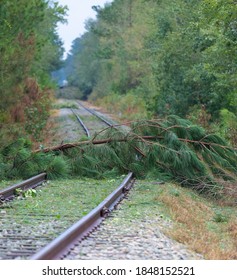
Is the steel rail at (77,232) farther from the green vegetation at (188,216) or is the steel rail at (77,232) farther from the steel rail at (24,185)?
the steel rail at (24,185)

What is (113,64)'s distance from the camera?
72.5 meters

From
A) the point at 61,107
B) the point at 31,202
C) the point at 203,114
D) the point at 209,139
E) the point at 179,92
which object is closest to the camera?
the point at 31,202

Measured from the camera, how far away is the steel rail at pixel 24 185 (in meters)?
11.4

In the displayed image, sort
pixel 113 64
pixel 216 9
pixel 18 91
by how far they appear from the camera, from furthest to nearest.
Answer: pixel 113 64 < pixel 18 91 < pixel 216 9

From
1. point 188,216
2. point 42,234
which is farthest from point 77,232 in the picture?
point 188,216

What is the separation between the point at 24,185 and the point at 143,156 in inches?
141

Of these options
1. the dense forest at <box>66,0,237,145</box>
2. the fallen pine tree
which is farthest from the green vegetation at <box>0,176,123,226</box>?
the dense forest at <box>66,0,237,145</box>

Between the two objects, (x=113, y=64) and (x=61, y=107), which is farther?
(x=113, y=64)

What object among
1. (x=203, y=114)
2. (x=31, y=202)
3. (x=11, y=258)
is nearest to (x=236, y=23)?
(x=203, y=114)

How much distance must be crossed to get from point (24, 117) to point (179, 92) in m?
7.39

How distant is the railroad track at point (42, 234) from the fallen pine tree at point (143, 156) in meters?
4.10

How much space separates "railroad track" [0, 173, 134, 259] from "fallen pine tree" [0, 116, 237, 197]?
4095 millimetres

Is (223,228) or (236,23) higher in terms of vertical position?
(236,23)
